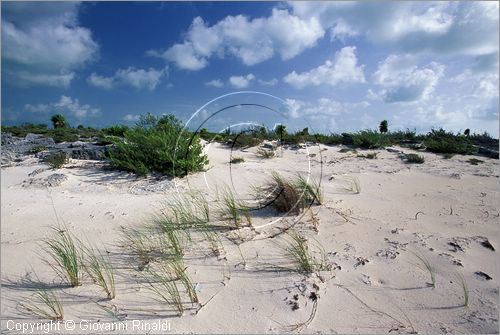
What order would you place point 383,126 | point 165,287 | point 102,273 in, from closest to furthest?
point 165,287 → point 102,273 → point 383,126

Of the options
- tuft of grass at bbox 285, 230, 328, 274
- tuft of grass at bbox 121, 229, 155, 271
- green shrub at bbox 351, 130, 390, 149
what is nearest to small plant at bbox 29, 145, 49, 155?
tuft of grass at bbox 121, 229, 155, 271

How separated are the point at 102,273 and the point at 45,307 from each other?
1.69ft

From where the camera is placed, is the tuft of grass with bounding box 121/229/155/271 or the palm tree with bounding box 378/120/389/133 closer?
the tuft of grass with bounding box 121/229/155/271

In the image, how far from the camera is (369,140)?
10008 mm

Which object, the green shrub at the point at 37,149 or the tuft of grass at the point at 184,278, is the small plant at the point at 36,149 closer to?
the green shrub at the point at 37,149

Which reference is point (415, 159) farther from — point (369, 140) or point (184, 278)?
point (184, 278)

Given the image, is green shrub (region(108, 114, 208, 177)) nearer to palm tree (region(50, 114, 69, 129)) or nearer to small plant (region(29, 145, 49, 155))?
small plant (region(29, 145, 49, 155))

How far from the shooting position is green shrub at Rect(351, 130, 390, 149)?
9902 millimetres

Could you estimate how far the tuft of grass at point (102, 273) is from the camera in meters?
2.59

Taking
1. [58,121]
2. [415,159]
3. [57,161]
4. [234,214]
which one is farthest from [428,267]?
[58,121]

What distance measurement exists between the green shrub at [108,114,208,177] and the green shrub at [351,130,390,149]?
5.52m

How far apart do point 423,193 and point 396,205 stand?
961 mm

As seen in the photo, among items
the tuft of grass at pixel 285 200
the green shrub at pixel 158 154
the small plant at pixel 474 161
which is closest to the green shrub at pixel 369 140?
the small plant at pixel 474 161

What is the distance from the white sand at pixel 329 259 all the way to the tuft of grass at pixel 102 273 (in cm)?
6
